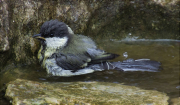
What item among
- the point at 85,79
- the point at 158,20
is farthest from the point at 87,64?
the point at 158,20

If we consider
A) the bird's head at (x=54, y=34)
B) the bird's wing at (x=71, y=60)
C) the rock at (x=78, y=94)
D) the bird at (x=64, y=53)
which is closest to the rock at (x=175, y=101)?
the rock at (x=78, y=94)

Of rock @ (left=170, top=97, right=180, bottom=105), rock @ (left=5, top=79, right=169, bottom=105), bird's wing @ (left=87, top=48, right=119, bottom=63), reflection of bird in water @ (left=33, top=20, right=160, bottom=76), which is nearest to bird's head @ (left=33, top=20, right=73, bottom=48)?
reflection of bird in water @ (left=33, top=20, right=160, bottom=76)

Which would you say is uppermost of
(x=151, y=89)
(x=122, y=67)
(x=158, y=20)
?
(x=158, y=20)

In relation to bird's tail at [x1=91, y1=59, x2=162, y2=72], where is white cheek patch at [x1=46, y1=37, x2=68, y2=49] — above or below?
above

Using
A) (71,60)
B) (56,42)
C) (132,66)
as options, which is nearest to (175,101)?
(132,66)

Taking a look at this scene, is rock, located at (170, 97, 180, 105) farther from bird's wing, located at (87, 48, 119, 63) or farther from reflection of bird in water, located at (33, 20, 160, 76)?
bird's wing, located at (87, 48, 119, 63)

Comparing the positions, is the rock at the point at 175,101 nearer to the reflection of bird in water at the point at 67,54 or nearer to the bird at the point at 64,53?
the reflection of bird in water at the point at 67,54

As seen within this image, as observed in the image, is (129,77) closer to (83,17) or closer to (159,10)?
(83,17)
